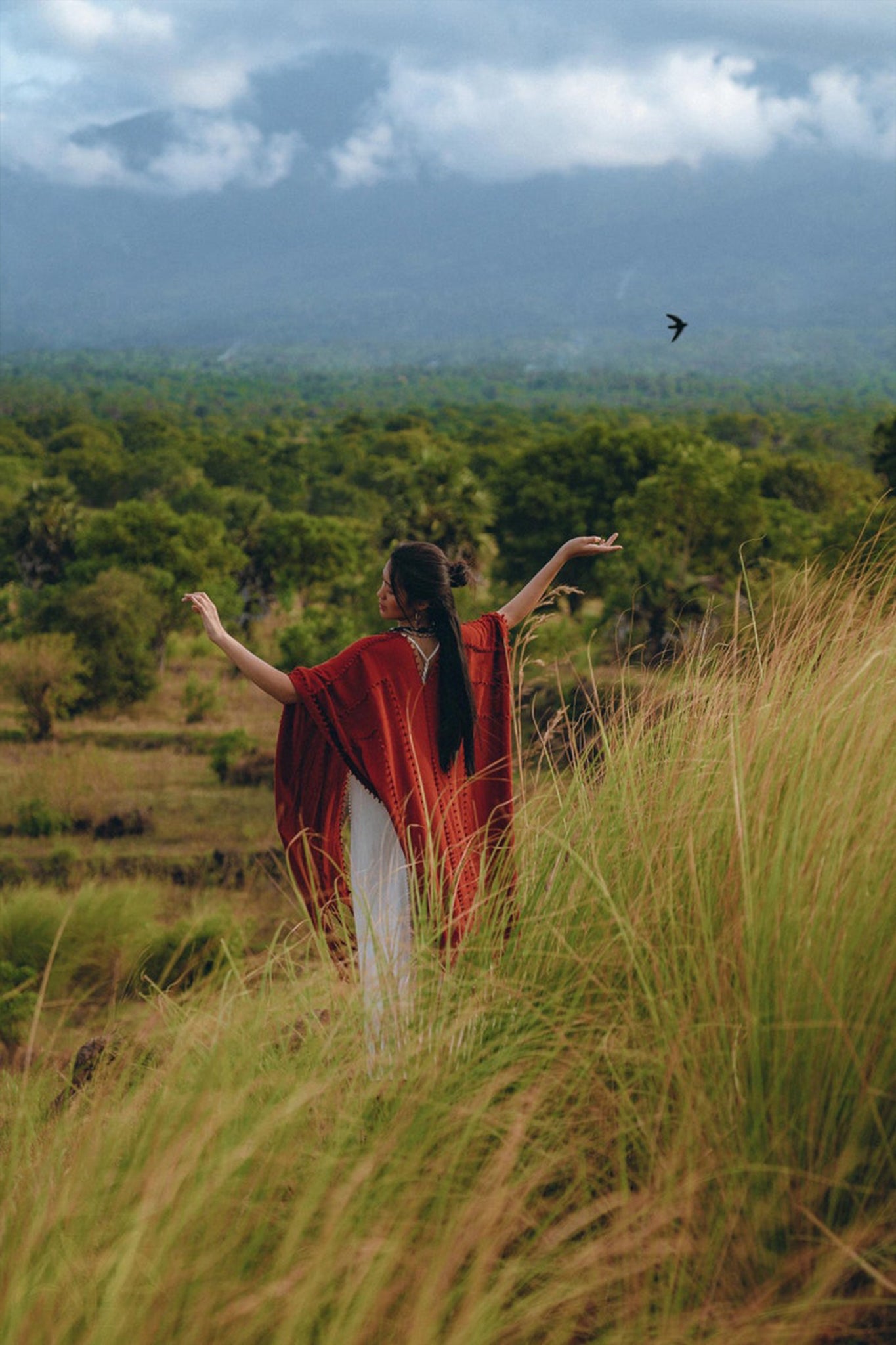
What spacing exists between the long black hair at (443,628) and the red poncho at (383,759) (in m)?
0.05

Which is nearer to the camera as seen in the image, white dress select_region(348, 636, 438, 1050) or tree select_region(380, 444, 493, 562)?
white dress select_region(348, 636, 438, 1050)

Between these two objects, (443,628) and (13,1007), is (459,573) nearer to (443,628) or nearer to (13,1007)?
(443,628)

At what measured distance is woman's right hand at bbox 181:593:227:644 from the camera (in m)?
3.43

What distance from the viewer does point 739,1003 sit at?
1.99 metres

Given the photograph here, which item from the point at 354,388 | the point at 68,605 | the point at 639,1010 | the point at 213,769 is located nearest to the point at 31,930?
the point at 213,769

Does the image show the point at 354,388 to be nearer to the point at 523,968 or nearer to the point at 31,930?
the point at 31,930

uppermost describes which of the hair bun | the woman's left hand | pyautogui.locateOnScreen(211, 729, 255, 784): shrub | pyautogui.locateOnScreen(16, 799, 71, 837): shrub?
the woman's left hand

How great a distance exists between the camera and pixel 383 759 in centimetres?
355

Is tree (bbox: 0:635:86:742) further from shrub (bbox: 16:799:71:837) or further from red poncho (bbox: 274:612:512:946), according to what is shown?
red poncho (bbox: 274:612:512:946)

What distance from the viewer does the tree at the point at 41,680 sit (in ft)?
111

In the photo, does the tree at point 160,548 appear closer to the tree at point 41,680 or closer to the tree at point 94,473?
the tree at point 41,680

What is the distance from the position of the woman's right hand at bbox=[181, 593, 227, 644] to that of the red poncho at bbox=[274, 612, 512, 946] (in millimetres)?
244

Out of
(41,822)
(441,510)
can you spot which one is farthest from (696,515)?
(41,822)

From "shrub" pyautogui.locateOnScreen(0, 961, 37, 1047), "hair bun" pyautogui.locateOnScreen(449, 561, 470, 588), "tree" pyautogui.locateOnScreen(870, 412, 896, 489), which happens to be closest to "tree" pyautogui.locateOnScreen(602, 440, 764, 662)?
"tree" pyautogui.locateOnScreen(870, 412, 896, 489)
